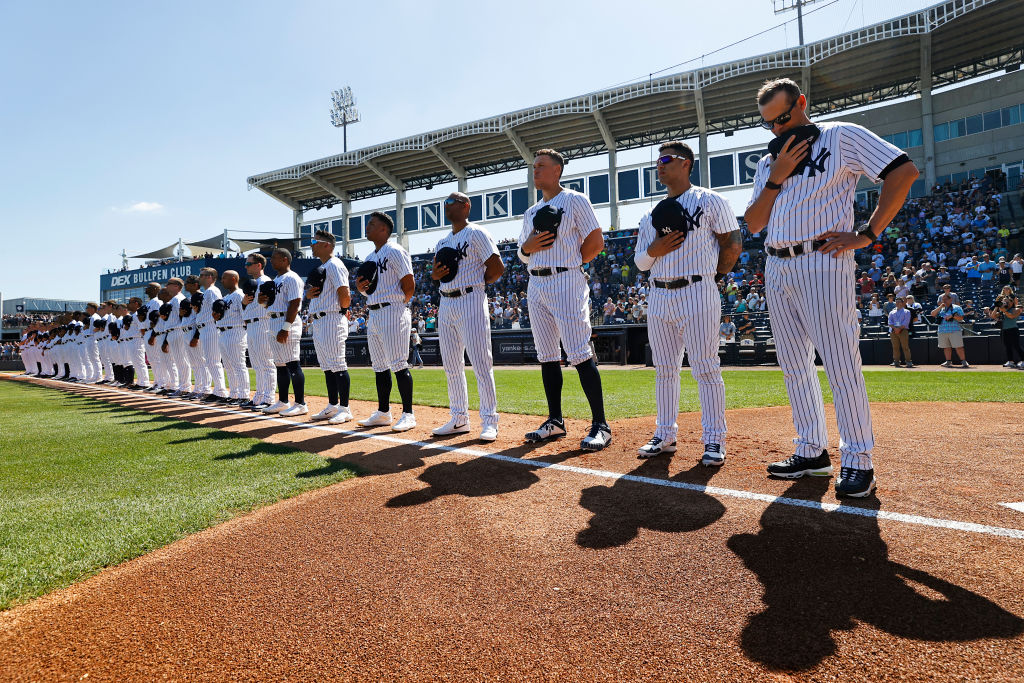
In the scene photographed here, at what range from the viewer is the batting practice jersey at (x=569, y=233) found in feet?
13.4

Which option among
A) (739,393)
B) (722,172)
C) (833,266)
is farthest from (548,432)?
(722,172)

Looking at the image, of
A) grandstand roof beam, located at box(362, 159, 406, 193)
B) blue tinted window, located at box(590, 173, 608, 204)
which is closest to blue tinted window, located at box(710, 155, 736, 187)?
blue tinted window, located at box(590, 173, 608, 204)

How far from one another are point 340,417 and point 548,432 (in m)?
2.65

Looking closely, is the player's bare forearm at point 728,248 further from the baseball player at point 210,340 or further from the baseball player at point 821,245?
the baseball player at point 210,340

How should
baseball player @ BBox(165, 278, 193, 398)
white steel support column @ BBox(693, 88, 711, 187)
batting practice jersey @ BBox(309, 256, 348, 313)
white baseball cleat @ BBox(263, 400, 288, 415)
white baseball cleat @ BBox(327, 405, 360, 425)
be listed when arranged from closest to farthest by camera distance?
white baseball cleat @ BBox(327, 405, 360, 425)
batting practice jersey @ BBox(309, 256, 348, 313)
white baseball cleat @ BBox(263, 400, 288, 415)
baseball player @ BBox(165, 278, 193, 398)
white steel support column @ BBox(693, 88, 711, 187)

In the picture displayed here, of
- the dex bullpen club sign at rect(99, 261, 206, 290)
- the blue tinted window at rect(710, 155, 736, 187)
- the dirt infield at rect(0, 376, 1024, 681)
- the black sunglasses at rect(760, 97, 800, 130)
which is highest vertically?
the blue tinted window at rect(710, 155, 736, 187)

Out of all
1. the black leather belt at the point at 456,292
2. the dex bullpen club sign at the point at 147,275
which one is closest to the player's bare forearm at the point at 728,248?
the black leather belt at the point at 456,292

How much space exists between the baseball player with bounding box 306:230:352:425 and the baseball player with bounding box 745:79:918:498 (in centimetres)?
444

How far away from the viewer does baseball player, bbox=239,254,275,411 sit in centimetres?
712

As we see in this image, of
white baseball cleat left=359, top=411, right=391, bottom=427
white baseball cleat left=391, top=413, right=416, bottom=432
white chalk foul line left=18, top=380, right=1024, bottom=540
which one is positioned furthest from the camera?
white baseball cleat left=359, top=411, right=391, bottom=427

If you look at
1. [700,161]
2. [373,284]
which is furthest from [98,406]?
[700,161]

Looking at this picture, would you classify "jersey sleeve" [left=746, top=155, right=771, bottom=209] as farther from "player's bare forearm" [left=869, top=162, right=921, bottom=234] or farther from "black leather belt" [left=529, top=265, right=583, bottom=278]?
"black leather belt" [left=529, top=265, right=583, bottom=278]

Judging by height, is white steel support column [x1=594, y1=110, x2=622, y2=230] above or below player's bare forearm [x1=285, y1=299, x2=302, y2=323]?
above

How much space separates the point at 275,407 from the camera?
6895 mm
